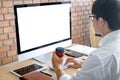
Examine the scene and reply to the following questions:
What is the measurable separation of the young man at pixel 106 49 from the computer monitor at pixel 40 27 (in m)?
0.49

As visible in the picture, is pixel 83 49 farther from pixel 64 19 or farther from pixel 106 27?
pixel 106 27

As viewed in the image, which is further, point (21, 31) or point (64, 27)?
point (64, 27)

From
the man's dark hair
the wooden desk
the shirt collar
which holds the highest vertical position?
the man's dark hair

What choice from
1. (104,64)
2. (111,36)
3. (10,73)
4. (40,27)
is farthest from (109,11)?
(10,73)

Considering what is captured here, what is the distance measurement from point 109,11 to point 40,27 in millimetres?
614

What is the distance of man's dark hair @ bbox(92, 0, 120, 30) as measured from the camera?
36.2 inches

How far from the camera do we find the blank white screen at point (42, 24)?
4.28ft

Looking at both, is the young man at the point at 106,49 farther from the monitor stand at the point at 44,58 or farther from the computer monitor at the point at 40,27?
the monitor stand at the point at 44,58

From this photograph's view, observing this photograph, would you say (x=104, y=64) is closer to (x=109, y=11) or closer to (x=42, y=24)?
(x=109, y=11)

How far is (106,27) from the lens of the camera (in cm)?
98

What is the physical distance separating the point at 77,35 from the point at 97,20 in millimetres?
1594

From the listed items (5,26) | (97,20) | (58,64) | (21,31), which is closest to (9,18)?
(5,26)

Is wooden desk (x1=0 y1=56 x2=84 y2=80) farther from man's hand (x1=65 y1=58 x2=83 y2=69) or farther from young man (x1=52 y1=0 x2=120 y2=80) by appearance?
young man (x1=52 y1=0 x2=120 y2=80)

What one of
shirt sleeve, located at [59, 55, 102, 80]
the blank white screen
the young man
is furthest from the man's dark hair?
the blank white screen
